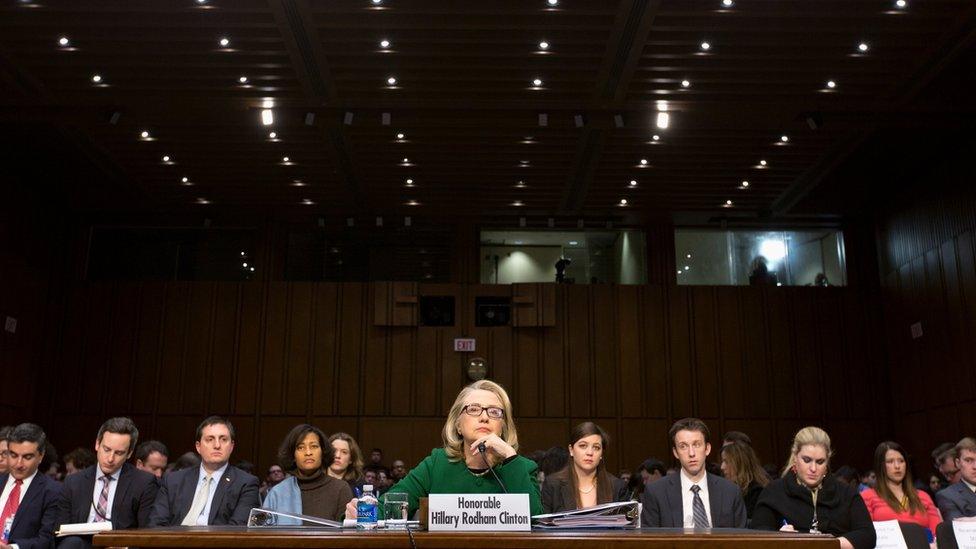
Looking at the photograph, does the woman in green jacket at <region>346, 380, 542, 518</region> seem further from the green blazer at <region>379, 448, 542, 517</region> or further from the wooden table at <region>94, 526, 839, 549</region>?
the wooden table at <region>94, 526, 839, 549</region>

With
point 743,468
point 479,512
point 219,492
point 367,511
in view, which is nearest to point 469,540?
point 479,512

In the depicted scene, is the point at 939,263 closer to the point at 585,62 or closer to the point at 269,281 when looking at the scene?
the point at 585,62

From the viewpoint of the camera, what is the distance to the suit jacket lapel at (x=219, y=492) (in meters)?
4.75

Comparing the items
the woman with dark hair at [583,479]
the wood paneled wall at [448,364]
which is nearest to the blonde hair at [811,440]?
the woman with dark hair at [583,479]

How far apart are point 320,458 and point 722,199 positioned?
10.5m

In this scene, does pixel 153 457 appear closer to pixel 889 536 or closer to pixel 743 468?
pixel 743 468

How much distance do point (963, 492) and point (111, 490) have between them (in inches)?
232

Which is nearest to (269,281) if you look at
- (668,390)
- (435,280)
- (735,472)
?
(435,280)

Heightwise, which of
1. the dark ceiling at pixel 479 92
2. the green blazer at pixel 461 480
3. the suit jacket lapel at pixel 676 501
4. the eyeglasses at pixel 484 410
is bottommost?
the suit jacket lapel at pixel 676 501

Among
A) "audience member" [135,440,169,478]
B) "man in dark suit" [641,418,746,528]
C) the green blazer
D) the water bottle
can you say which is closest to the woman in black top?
"man in dark suit" [641,418,746,528]

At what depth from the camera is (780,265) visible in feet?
49.8

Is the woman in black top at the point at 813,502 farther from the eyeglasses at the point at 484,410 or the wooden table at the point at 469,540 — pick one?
the wooden table at the point at 469,540

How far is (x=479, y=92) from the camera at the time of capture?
10117mm

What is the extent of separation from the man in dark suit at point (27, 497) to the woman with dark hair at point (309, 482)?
1231 millimetres
